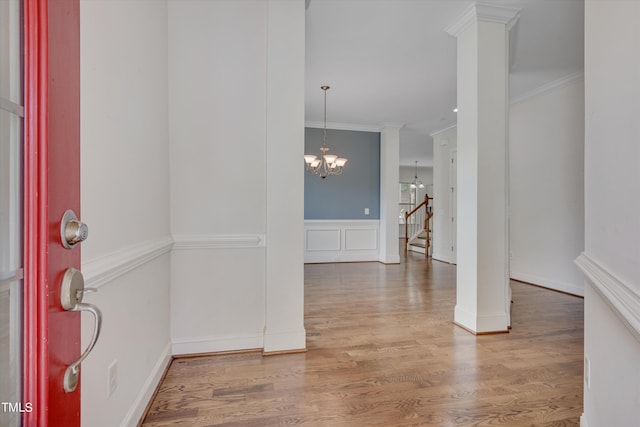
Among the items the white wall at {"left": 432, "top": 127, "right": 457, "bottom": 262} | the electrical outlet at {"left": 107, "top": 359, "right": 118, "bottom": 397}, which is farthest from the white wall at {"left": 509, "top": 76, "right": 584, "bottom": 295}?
the electrical outlet at {"left": 107, "top": 359, "right": 118, "bottom": 397}

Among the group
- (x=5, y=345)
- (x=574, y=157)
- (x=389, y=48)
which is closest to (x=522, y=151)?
(x=574, y=157)

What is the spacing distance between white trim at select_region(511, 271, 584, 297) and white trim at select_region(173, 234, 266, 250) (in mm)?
4036

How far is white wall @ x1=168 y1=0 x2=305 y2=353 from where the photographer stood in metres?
2.27

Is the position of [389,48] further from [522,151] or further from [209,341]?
[209,341]

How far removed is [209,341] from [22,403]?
1.98m

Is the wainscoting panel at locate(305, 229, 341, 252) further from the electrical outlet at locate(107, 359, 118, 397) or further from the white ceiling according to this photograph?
the electrical outlet at locate(107, 359, 118, 397)

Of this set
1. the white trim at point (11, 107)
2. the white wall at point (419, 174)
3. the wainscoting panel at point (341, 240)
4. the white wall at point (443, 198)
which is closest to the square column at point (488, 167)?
the white trim at point (11, 107)

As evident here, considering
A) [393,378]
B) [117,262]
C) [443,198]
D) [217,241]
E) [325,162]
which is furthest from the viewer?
[443,198]

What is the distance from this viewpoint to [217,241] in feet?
7.63
